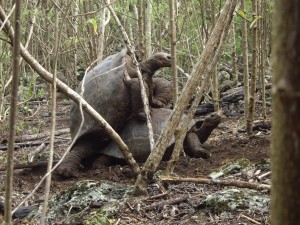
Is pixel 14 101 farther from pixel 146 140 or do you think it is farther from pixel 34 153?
pixel 34 153

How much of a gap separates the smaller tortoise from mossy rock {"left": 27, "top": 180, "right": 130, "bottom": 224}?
196cm

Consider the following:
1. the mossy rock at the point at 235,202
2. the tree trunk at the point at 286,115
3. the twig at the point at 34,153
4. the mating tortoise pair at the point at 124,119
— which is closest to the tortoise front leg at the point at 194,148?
the mating tortoise pair at the point at 124,119

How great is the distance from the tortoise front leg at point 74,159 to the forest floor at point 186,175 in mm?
89

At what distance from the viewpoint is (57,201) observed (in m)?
3.97

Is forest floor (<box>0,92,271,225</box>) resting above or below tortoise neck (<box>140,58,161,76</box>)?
below

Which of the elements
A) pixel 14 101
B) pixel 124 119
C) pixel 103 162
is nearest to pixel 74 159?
pixel 103 162

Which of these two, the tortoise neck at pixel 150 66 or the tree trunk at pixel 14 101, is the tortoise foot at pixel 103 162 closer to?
the tortoise neck at pixel 150 66

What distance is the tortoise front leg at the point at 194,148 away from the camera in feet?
19.4

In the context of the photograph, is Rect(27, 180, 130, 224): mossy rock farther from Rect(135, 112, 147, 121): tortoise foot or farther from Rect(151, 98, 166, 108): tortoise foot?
Rect(151, 98, 166, 108): tortoise foot

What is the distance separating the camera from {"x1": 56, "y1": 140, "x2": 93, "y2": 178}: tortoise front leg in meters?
5.64

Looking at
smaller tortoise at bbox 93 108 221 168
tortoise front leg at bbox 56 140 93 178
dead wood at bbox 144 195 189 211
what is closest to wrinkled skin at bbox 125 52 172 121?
smaller tortoise at bbox 93 108 221 168

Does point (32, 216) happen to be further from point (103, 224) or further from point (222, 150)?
point (222, 150)

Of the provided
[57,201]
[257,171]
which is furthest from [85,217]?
[257,171]

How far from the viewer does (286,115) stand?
0.62 meters
